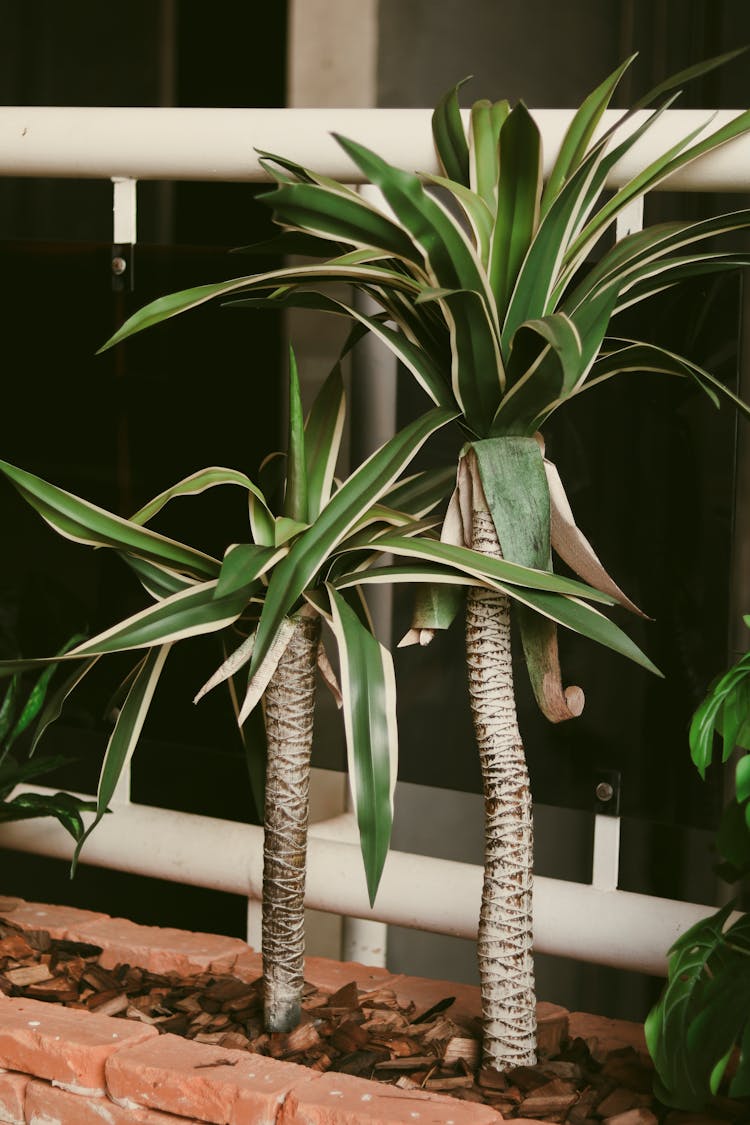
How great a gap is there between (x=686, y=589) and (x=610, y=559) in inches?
4.1

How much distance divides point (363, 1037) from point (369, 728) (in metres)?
0.42

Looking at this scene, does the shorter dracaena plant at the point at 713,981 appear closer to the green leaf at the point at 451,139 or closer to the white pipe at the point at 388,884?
the white pipe at the point at 388,884

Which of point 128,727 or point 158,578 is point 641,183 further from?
Answer: point 128,727

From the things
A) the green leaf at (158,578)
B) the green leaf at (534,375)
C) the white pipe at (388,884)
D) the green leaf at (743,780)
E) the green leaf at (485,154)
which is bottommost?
the white pipe at (388,884)

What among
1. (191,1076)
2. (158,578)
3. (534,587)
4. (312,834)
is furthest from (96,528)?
(312,834)

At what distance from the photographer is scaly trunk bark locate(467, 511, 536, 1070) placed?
1297mm

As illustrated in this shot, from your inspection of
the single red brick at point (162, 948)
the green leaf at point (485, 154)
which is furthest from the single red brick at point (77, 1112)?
the green leaf at point (485, 154)

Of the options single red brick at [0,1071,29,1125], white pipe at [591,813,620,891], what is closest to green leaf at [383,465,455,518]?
white pipe at [591,813,620,891]

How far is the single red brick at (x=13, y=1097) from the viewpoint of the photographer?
56.3 inches

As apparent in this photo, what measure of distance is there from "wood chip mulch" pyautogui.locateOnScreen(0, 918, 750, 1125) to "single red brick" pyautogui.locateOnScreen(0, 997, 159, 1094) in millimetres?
61

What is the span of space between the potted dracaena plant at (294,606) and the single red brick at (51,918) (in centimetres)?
47

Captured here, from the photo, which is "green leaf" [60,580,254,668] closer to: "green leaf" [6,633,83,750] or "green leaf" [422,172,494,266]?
"green leaf" [422,172,494,266]

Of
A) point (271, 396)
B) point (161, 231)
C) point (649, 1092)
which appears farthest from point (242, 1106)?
point (161, 231)

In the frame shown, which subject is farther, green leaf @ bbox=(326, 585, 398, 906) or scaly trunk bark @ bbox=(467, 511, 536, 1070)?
scaly trunk bark @ bbox=(467, 511, 536, 1070)
